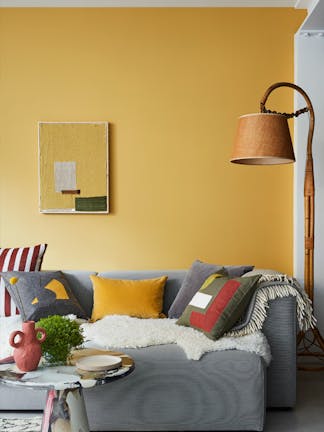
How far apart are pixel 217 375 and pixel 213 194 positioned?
6.10 ft

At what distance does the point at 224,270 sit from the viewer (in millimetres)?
3719

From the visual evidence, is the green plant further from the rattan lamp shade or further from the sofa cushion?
the rattan lamp shade

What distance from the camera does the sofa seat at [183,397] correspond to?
119 inches

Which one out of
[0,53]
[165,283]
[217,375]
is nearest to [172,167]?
[165,283]

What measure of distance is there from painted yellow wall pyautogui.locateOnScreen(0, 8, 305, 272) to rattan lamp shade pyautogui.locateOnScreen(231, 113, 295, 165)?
2.92 ft

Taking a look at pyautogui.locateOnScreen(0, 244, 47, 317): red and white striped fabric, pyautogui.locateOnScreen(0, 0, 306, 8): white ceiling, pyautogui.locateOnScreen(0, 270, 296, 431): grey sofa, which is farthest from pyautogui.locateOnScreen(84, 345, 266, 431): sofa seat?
pyautogui.locateOnScreen(0, 0, 306, 8): white ceiling

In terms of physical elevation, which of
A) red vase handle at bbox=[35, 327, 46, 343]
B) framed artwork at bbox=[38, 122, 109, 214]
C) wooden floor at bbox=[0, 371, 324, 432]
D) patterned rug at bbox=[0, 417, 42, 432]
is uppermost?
framed artwork at bbox=[38, 122, 109, 214]

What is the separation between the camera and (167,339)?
3199mm

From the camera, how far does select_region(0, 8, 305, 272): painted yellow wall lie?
15.1 ft

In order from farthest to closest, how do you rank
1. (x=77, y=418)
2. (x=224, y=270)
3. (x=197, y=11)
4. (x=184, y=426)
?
(x=197, y=11), (x=224, y=270), (x=184, y=426), (x=77, y=418)

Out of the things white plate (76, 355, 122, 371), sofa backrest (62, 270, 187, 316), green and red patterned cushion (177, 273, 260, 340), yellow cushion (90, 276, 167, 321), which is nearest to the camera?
white plate (76, 355, 122, 371)

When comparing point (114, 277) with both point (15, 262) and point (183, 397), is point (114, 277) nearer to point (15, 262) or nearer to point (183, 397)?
point (15, 262)

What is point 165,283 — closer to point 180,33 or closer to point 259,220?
point 259,220

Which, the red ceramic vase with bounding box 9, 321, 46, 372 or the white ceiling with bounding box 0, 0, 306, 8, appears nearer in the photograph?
the red ceramic vase with bounding box 9, 321, 46, 372
